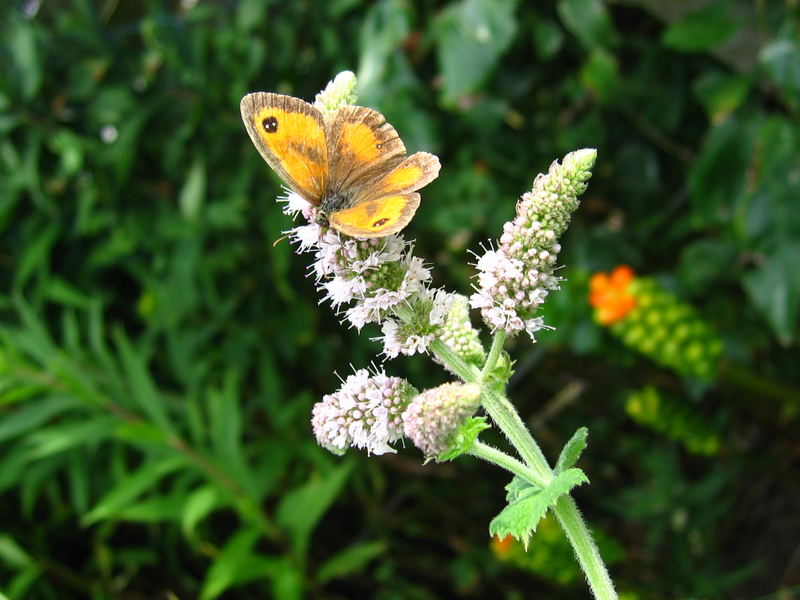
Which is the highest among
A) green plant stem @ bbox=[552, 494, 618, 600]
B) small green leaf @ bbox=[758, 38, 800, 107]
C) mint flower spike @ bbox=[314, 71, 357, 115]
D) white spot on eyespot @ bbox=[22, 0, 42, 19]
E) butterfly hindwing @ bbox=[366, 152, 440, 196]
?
white spot on eyespot @ bbox=[22, 0, 42, 19]

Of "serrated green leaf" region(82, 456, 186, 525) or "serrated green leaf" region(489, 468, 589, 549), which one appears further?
"serrated green leaf" region(82, 456, 186, 525)

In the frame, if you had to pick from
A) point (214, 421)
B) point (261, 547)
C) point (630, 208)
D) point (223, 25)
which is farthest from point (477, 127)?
point (261, 547)

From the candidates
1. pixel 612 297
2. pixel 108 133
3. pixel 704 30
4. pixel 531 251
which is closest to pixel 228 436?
pixel 612 297

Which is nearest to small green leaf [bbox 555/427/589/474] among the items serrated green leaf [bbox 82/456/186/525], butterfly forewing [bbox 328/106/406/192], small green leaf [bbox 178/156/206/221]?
butterfly forewing [bbox 328/106/406/192]

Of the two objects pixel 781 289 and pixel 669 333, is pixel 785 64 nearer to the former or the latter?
pixel 781 289

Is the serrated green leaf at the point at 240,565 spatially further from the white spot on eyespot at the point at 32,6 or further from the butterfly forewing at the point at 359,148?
the white spot on eyespot at the point at 32,6

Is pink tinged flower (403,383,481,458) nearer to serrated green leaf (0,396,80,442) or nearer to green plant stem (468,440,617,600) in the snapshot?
green plant stem (468,440,617,600)

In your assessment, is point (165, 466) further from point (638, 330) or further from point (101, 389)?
point (638, 330)

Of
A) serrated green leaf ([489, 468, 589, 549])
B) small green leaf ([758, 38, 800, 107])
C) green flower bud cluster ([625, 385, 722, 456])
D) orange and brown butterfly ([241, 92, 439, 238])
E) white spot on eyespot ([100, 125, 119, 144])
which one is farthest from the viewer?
white spot on eyespot ([100, 125, 119, 144])
